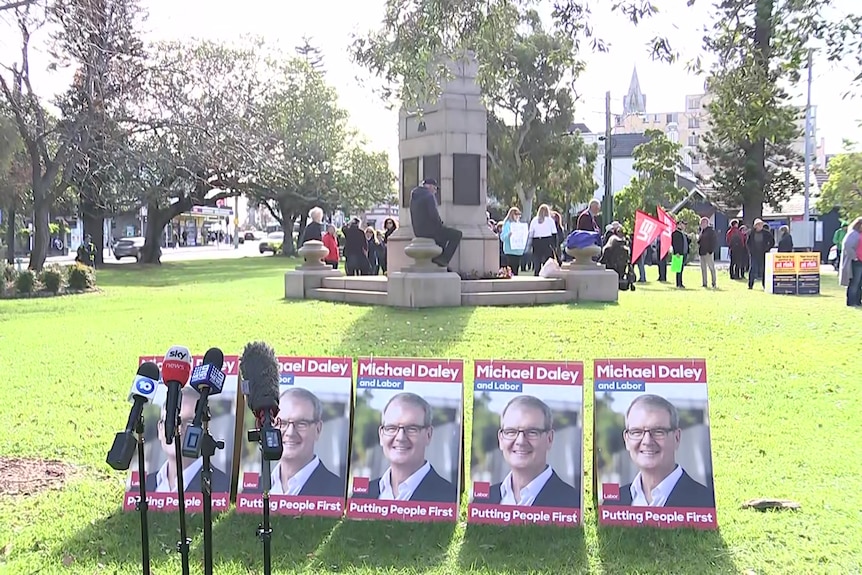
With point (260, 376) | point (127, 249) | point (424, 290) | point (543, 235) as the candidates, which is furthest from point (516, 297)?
point (127, 249)

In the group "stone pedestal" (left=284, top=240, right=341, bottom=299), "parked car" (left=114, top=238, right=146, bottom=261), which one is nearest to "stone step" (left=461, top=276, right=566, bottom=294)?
"stone pedestal" (left=284, top=240, right=341, bottom=299)

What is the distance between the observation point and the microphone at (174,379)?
2.98 metres

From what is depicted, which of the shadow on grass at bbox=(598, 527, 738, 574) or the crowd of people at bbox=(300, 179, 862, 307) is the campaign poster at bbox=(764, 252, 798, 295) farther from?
the shadow on grass at bbox=(598, 527, 738, 574)

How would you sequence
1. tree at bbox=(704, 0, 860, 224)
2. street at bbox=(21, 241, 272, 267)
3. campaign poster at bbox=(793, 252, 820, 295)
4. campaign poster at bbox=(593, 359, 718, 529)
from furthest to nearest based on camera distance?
street at bbox=(21, 241, 272, 267), campaign poster at bbox=(793, 252, 820, 295), tree at bbox=(704, 0, 860, 224), campaign poster at bbox=(593, 359, 718, 529)

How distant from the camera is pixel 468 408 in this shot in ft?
21.7

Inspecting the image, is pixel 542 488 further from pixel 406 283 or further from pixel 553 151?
pixel 553 151

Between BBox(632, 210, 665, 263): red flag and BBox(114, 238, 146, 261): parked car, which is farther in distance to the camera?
BBox(114, 238, 146, 261): parked car

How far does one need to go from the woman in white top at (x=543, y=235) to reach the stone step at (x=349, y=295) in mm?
5387

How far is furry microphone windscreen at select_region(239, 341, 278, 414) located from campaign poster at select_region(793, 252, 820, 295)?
17477 millimetres

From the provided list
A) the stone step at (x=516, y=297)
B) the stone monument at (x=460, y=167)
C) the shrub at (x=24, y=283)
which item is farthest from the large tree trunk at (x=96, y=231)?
the stone step at (x=516, y=297)

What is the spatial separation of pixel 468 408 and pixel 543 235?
12.7 m

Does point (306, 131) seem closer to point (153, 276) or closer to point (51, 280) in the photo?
point (153, 276)

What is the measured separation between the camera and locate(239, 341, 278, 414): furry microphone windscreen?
3215mm

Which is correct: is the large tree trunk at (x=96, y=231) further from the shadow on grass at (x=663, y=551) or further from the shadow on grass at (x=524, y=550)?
the shadow on grass at (x=663, y=551)
